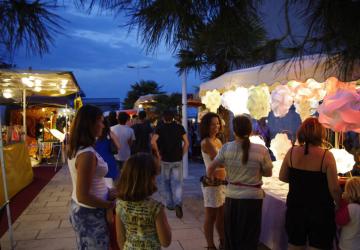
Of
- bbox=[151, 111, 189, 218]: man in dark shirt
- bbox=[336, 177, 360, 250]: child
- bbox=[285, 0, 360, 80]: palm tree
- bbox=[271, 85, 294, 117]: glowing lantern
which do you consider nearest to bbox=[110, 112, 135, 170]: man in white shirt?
bbox=[151, 111, 189, 218]: man in dark shirt

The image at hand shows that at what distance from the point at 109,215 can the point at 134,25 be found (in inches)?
55.4

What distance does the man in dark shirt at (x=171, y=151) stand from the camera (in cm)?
638

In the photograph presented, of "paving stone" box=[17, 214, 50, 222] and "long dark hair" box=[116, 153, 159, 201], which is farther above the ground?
"long dark hair" box=[116, 153, 159, 201]

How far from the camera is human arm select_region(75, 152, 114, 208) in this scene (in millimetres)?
2631

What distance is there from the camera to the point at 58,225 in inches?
229

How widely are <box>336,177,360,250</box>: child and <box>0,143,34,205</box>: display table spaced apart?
6441 mm

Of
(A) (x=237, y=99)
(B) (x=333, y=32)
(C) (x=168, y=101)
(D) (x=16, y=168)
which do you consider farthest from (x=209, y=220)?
(C) (x=168, y=101)

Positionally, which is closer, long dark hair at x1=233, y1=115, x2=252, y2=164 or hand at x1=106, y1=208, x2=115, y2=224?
hand at x1=106, y1=208, x2=115, y2=224

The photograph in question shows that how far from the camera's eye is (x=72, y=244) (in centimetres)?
492

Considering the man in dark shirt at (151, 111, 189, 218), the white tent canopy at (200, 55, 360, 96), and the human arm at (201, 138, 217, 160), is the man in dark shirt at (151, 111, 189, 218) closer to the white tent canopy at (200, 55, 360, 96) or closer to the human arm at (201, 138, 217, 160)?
the white tent canopy at (200, 55, 360, 96)

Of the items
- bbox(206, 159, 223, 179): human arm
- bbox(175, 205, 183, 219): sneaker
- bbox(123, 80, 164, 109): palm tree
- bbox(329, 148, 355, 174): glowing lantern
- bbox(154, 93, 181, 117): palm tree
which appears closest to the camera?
bbox(206, 159, 223, 179): human arm

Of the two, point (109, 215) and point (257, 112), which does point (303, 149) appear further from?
point (257, 112)

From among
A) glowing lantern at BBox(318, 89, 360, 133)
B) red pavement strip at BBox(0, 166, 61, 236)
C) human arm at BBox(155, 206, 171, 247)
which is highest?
glowing lantern at BBox(318, 89, 360, 133)

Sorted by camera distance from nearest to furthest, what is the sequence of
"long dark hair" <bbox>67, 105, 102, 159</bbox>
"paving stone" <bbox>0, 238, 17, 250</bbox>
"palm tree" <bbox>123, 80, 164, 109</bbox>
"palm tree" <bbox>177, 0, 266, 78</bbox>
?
"palm tree" <bbox>177, 0, 266, 78</bbox> → "long dark hair" <bbox>67, 105, 102, 159</bbox> → "paving stone" <bbox>0, 238, 17, 250</bbox> → "palm tree" <bbox>123, 80, 164, 109</bbox>
